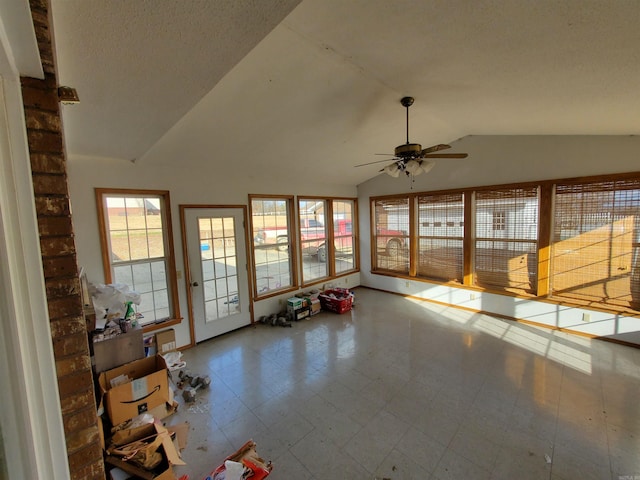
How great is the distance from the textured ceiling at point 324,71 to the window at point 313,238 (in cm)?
180

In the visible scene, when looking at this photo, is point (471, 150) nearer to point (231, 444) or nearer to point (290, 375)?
point (290, 375)

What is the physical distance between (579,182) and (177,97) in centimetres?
469

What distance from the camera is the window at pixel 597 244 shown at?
134 inches

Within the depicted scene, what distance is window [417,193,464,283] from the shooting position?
191 inches

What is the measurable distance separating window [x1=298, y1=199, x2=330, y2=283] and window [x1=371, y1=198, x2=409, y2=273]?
47.4 inches

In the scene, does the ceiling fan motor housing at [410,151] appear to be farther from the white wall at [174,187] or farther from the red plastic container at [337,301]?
the red plastic container at [337,301]

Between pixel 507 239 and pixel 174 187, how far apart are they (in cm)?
494

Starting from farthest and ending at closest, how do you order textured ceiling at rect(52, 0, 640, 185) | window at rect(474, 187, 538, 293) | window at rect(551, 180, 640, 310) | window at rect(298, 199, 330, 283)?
1. window at rect(298, 199, 330, 283)
2. window at rect(474, 187, 538, 293)
3. window at rect(551, 180, 640, 310)
4. textured ceiling at rect(52, 0, 640, 185)

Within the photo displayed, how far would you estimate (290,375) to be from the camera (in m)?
3.09

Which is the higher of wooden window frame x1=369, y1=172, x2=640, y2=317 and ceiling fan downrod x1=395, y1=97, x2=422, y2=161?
ceiling fan downrod x1=395, y1=97, x2=422, y2=161

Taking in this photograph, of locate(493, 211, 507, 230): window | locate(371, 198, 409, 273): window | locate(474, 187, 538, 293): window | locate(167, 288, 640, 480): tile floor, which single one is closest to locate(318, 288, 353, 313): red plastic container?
locate(167, 288, 640, 480): tile floor

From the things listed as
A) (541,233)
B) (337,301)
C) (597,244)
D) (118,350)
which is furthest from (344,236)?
(118,350)

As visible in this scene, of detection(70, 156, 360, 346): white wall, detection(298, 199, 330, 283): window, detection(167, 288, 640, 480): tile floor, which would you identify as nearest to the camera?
detection(167, 288, 640, 480): tile floor

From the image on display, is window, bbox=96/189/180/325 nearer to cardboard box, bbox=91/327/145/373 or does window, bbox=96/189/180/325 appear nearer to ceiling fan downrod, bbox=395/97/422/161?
cardboard box, bbox=91/327/145/373
